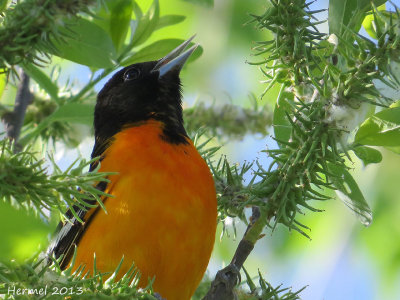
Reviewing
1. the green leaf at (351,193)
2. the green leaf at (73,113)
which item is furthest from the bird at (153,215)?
the green leaf at (351,193)

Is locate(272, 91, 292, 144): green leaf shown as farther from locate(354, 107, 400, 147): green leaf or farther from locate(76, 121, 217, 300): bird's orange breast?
locate(76, 121, 217, 300): bird's orange breast

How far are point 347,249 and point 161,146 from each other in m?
1.09

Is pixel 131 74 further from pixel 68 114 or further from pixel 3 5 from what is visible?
pixel 3 5

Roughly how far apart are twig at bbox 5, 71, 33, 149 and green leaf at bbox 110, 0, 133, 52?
2.05 ft

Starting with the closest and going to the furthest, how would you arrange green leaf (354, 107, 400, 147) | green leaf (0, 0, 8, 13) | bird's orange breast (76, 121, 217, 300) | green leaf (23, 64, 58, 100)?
green leaf (0, 0, 8, 13) → green leaf (354, 107, 400, 147) → bird's orange breast (76, 121, 217, 300) → green leaf (23, 64, 58, 100)

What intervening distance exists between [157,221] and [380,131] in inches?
43.9

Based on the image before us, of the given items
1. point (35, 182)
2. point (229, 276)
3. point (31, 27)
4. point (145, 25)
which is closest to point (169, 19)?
point (145, 25)

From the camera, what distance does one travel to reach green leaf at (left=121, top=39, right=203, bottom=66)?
9.21ft

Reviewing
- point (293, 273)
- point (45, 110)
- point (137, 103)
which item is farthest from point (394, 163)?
point (45, 110)

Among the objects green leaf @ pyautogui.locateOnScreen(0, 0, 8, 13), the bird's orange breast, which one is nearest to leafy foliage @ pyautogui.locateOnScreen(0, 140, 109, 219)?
green leaf @ pyautogui.locateOnScreen(0, 0, 8, 13)

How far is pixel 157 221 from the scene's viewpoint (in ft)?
8.90

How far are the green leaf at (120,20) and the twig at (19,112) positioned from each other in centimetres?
63

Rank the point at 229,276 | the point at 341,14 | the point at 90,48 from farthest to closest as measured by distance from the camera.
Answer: the point at 90,48 → the point at 229,276 → the point at 341,14

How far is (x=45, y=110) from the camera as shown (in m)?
3.36
